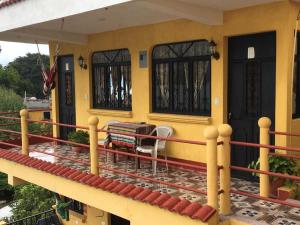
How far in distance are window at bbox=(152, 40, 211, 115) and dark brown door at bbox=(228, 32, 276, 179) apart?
0.61 meters

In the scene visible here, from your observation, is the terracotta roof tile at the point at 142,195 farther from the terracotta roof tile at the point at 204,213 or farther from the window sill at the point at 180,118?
the window sill at the point at 180,118

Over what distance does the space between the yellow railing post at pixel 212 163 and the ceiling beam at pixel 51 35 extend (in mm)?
6621

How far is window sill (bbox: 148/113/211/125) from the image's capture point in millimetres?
7981

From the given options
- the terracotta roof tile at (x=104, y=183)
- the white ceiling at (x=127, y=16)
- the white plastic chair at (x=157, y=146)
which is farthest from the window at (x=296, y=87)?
the terracotta roof tile at (x=104, y=183)

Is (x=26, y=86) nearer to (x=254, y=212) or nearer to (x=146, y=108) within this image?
(x=146, y=108)

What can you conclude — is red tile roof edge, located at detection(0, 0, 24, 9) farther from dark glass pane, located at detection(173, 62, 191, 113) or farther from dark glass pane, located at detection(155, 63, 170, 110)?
dark glass pane, located at detection(173, 62, 191, 113)

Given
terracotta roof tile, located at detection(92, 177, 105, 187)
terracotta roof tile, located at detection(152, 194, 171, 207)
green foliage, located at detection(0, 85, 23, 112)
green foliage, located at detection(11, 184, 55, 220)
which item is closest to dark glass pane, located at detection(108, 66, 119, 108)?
terracotta roof tile, located at detection(92, 177, 105, 187)

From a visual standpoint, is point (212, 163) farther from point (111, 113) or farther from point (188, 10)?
point (111, 113)

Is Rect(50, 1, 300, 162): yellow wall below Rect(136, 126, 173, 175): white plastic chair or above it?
above

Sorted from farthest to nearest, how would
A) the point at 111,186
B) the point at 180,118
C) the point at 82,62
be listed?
the point at 82,62
the point at 180,118
the point at 111,186

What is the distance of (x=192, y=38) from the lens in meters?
8.14

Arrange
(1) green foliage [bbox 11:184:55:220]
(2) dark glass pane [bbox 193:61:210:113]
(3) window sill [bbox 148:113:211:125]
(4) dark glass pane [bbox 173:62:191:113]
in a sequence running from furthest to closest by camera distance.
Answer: (1) green foliage [bbox 11:184:55:220]
(4) dark glass pane [bbox 173:62:191:113]
(2) dark glass pane [bbox 193:61:210:113]
(3) window sill [bbox 148:113:211:125]

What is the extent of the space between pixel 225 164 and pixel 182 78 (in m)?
3.69

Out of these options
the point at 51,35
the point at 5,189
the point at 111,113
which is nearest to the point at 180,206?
the point at 111,113
